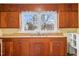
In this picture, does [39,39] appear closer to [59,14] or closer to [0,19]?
[59,14]

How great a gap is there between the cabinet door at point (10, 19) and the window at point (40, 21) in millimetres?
66

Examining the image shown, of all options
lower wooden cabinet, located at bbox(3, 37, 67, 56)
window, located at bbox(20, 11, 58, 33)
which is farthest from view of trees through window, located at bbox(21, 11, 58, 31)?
lower wooden cabinet, located at bbox(3, 37, 67, 56)

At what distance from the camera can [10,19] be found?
4.43 feet

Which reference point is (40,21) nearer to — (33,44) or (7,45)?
(33,44)

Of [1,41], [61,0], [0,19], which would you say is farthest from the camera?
[1,41]

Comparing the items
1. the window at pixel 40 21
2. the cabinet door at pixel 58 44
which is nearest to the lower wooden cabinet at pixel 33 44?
the cabinet door at pixel 58 44

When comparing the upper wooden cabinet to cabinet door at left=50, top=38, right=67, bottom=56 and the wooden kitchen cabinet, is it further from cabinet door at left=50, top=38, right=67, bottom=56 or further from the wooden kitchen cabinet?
cabinet door at left=50, top=38, right=67, bottom=56

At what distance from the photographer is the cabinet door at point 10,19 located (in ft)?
4.29

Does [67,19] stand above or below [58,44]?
above

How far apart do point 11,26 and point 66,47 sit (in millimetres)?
615

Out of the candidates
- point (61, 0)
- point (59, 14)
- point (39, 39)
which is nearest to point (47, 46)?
point (39, 39)

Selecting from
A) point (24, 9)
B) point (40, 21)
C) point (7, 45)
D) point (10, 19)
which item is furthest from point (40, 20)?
point (7, 45)

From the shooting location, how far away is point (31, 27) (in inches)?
57.6

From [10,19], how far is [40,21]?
0.31m
